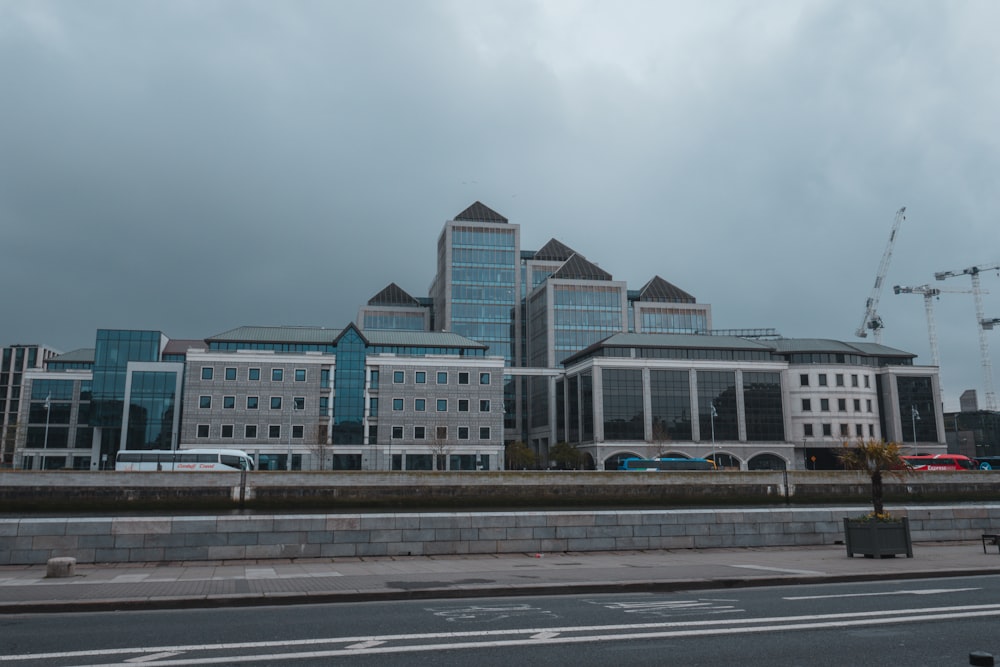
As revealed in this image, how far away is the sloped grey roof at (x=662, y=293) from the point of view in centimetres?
15838

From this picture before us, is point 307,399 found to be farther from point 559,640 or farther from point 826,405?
point 559,640

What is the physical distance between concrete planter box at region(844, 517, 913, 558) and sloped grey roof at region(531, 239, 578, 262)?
460ft

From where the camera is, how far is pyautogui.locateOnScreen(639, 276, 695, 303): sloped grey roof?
158m

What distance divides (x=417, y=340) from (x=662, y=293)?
69091 millimetres

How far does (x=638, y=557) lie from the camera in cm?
2139

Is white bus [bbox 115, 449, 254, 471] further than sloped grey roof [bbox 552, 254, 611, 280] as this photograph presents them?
No

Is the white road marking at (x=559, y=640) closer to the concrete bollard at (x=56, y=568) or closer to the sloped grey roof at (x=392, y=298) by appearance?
the concrete bollard at (x=56, y=568)

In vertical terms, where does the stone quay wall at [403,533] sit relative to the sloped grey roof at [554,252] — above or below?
below

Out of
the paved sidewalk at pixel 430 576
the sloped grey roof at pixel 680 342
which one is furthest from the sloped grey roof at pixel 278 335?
the paved sidewalk at pixel 430 576

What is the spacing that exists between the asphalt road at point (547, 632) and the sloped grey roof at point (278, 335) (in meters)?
90.7

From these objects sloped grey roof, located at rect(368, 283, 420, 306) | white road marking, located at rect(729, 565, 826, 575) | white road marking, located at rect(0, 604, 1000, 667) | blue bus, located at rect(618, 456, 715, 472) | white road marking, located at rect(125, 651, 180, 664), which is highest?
sloped grey roof, located at rect(368, 283, 420, 306)

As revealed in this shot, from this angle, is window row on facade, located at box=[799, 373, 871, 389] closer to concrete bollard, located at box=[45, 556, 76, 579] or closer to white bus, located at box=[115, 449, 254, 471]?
white bus, located at box=[115, 449, 254, 471]

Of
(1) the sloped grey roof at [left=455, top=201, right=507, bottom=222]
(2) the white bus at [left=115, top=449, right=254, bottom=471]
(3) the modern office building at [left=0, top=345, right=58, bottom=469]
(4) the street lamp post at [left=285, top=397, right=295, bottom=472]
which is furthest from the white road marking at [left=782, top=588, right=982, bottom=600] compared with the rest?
(3) the modern office building at [left=0, top=345, right=58, bottom=469]

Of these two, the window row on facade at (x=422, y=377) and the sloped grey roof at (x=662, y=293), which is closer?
the window row on facade at (x=422, y=377)
